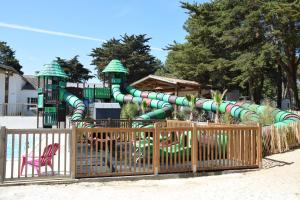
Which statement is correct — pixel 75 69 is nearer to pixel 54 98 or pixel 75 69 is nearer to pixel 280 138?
pixel 54 98

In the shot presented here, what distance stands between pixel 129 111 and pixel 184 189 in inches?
724

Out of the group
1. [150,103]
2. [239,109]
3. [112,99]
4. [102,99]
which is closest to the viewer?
[239,109]

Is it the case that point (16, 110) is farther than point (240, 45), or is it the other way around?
point (16, 110)

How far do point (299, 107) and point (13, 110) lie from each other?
2918 centimetres

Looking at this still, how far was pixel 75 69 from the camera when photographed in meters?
62.4

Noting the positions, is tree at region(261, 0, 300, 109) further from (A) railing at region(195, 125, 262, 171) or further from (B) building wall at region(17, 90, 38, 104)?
(B) building wall at region(17, 90, 38, 104)

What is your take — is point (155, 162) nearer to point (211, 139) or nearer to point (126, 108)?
point (211, 139)

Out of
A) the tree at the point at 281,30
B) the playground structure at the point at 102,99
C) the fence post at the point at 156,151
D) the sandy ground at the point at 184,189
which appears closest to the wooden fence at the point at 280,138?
the sandy ground at the point at 184,189

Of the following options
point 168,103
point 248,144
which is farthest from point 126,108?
point 248,144

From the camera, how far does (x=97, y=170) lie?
871 cm

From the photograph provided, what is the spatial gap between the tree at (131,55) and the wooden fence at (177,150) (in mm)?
47223

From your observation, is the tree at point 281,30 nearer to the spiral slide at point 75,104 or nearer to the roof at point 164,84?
the roof at point 164,84

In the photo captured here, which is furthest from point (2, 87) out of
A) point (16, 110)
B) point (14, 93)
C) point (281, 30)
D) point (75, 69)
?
point (281, 30)

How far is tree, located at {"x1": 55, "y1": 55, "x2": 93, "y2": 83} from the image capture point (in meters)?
61.5
